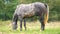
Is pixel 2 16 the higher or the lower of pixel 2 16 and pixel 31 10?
the lower

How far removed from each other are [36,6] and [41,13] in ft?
1.93

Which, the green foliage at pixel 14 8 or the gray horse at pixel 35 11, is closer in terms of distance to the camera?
the gray horse at pixel 35 11

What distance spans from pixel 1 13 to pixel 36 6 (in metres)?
16.2

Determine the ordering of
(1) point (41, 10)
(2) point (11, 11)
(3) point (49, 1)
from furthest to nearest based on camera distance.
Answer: (2) point (11, 11), (3) point (49, 1), (1) point (41, 10)

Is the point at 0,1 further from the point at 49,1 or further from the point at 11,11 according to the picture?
the point at 49,1

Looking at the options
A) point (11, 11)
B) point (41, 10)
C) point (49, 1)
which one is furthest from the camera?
point (11, 11)

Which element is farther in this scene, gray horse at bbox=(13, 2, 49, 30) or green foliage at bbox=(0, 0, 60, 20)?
green foliage at bbox=(0, 0, 60, 20)

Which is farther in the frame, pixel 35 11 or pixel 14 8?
pixel 14 8

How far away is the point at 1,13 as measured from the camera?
29312 mm

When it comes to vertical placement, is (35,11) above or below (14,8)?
above

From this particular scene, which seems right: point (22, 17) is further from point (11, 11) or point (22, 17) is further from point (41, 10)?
point (11, 11)

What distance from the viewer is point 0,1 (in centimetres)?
2775

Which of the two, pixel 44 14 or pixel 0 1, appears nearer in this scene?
pixel 44 14

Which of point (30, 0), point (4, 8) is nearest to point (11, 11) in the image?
point (4, 8)
